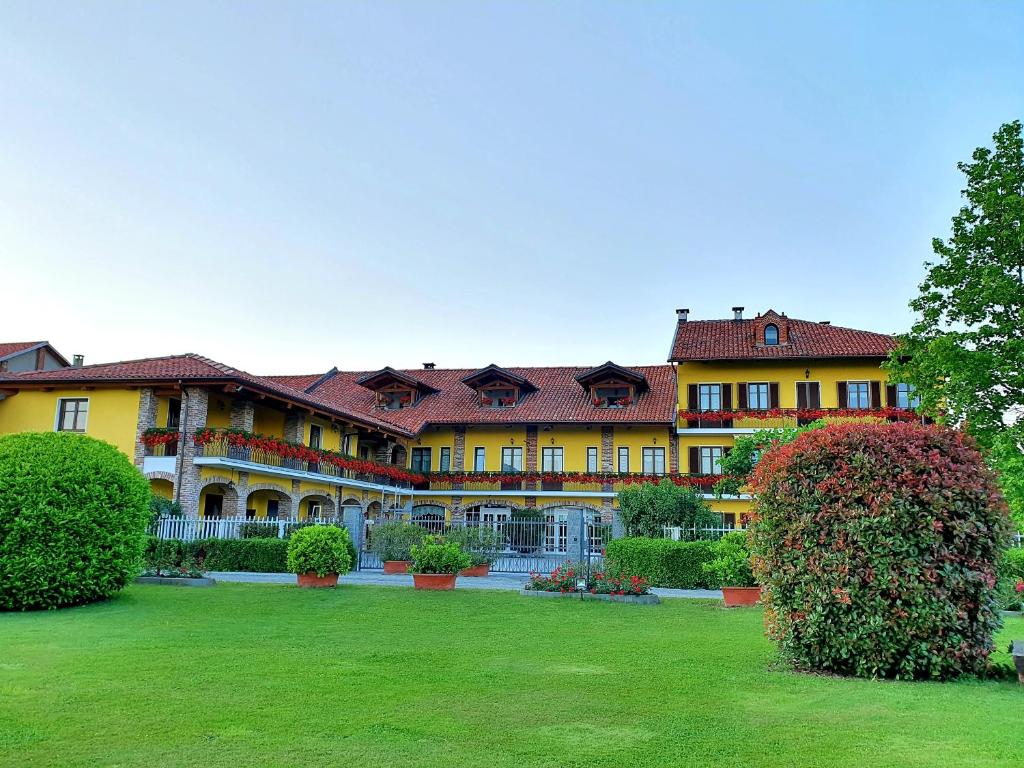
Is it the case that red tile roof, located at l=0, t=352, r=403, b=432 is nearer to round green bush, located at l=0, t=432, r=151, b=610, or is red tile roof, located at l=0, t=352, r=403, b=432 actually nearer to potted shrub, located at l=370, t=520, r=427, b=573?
potted shrub, located at l=370, t=520, r=427, b=573

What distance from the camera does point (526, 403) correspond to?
39.9 metres

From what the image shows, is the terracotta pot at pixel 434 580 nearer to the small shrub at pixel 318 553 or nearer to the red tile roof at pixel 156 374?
the small shrub at pixel 318 553

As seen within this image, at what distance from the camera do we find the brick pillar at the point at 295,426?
31.2 meters

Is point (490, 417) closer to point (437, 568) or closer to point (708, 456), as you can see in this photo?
point (708, 456)

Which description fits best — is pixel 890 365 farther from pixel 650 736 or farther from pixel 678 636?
pixel 650 736

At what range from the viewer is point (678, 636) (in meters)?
9.64

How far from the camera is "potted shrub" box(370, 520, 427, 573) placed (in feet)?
70.5

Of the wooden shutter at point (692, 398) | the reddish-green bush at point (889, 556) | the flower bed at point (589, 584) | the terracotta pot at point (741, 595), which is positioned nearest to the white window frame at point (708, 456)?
the wooden shutter at point (692, 398)

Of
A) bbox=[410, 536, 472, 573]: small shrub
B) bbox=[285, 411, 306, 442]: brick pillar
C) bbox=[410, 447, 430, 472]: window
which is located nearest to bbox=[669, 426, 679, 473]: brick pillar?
bbox=[410, 447, 430, 472]: window

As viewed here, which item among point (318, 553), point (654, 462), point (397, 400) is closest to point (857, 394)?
point (654, 462)

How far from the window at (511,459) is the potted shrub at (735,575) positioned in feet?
79.7

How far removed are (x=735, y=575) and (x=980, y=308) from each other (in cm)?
1252

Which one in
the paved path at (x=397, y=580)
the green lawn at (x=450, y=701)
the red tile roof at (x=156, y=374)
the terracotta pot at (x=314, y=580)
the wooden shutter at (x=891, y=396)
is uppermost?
the wooden shutter at (x=891, y=396)

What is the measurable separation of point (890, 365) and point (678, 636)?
1750cm
